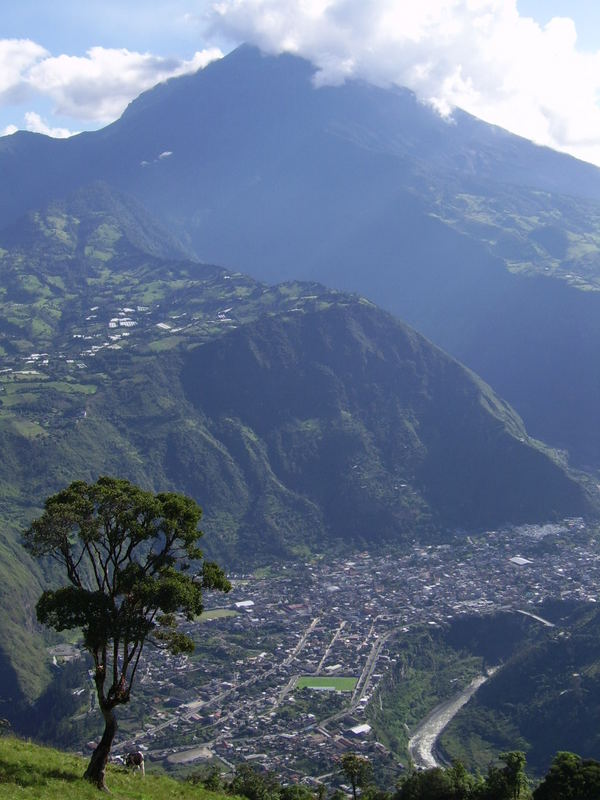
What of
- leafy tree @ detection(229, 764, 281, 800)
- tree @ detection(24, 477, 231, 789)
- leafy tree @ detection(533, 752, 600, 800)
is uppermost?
tree @ detection(24, 477, 231, 789)

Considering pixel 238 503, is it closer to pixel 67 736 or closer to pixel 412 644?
pixel 412 644

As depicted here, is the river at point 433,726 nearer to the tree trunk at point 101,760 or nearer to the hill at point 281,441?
the hill at point 281,441

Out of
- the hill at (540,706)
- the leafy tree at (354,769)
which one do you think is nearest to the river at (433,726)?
the hill at (540,706)

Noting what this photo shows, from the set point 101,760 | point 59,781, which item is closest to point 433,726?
point 101,760

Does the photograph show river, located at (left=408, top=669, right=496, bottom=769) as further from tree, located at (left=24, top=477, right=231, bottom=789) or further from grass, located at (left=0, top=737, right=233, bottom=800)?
tree, located at (left=24, top=477, right=231, bottom=789)

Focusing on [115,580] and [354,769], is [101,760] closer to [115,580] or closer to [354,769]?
[115,580]

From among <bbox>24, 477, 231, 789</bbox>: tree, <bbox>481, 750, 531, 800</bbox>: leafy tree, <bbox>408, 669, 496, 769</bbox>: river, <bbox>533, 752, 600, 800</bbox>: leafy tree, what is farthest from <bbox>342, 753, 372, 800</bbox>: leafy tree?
<bbox>408, 669, 496, 769</bbox>: river
